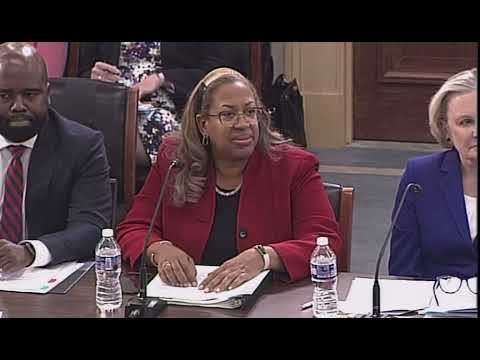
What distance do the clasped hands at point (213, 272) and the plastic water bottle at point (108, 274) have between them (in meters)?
0.11

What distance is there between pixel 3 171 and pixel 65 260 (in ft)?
1.33

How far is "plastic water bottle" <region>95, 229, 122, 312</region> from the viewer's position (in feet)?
7.55

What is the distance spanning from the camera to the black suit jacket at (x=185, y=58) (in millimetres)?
4227

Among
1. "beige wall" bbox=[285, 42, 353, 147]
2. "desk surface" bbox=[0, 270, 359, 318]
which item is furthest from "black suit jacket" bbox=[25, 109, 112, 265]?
"beige wall" bbox=[285, 42, 353, 147]

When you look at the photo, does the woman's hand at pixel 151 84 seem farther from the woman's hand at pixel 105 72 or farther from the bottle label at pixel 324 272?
the bottle label at pixel 324 272

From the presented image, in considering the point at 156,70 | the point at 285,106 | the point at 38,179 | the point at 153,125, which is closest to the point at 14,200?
the point at 38,179

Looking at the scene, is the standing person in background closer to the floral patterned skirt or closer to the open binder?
the floral patterned skirt

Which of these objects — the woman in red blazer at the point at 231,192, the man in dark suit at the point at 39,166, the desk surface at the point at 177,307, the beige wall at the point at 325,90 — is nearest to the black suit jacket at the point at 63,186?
the man in dark suit at the point at 39,166

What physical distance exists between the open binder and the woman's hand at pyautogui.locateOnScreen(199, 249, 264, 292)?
0.01 m

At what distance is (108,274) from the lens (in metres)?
2.41

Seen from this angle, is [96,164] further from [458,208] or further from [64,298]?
[458,208]

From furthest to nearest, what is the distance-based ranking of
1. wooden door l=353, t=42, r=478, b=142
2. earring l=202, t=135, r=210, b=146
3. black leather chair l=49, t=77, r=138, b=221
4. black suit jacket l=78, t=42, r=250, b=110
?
wooden door l=353, t=42, r=478, b=142
black suit jacket l=78, t=42, r=250, b=110
black leather chair l=49, t=77, r=138, b=221
earring l=202, t=135, r=210, b=146
